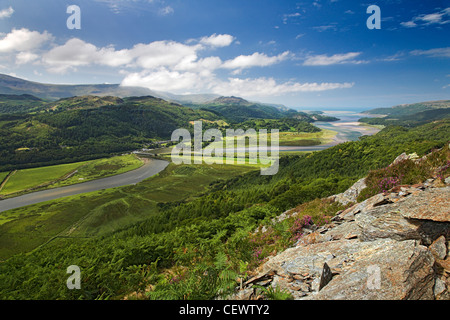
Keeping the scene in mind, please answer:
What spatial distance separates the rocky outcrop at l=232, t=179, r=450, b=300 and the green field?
487 ft

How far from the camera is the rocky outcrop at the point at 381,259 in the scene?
544cm

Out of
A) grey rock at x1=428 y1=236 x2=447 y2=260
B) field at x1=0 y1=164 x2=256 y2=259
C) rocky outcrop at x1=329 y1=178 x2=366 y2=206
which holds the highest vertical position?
grey rock at x1=428 y1=236 x2=447 y2=260

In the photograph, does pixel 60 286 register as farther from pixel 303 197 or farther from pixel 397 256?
pixel 303 197

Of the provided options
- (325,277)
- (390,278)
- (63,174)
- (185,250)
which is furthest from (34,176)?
(390,278)

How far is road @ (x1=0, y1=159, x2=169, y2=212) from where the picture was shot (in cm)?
9533

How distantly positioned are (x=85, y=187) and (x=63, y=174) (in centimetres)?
3862

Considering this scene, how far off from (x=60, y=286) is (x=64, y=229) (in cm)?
8212

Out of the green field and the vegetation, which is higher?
the vegetation

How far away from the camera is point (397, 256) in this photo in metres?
6.07

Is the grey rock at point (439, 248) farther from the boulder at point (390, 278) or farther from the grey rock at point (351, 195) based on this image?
the grey rock at point (351, 195)

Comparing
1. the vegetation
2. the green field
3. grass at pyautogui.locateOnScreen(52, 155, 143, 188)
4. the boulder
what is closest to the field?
the vegetation

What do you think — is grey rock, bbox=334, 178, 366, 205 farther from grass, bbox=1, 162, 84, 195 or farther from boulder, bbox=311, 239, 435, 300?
grass, bbox=1, 162, 84, 195

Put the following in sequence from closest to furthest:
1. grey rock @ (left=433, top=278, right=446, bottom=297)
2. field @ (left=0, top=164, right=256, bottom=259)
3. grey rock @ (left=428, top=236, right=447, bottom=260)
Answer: grey rock @ (left=433, top=278, right=446, bottom=297) → grey rock @ (left=428, top=236, right=447, bottom=260) → field @ (left=0, top=164, right=256, bottom=259)

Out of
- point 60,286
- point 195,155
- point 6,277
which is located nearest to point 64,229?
point 6,277
